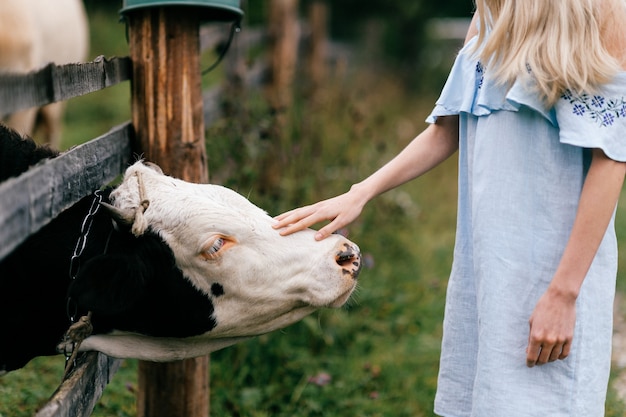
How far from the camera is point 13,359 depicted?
2006 millimetres

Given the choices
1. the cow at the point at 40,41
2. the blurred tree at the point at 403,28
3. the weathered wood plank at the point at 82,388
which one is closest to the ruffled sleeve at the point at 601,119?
the weathered wood plank at the point at 82,388

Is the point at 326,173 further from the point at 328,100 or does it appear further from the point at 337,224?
the point at 337,224

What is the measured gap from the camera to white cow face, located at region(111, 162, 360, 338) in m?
1.97

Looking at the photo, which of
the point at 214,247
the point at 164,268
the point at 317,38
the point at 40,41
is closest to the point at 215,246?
the point at 214,247

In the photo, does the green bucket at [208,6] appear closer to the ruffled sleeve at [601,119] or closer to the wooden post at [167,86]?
the wooden post at [167,86]

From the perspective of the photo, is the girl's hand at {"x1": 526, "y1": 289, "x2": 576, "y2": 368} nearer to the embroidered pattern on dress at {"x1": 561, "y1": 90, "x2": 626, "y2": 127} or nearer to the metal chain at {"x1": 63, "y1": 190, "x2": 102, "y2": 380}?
the embroidered pattern on dress at {"x1": 561, "y1": 90, "x2": 626, "y2": 127}

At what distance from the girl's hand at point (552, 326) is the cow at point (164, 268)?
469mm

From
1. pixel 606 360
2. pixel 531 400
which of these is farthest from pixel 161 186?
pixel 606 360

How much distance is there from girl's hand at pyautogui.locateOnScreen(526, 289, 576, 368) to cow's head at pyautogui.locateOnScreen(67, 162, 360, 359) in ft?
1.54

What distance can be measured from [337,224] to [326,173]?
3.02 m

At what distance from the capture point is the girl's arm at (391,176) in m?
2.10

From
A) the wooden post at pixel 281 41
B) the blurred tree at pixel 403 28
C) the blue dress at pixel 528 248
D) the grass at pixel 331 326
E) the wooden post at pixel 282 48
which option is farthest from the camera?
the blurred tree at pixel 403 28

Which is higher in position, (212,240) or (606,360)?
(212,240)

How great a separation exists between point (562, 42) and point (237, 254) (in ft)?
3.05
